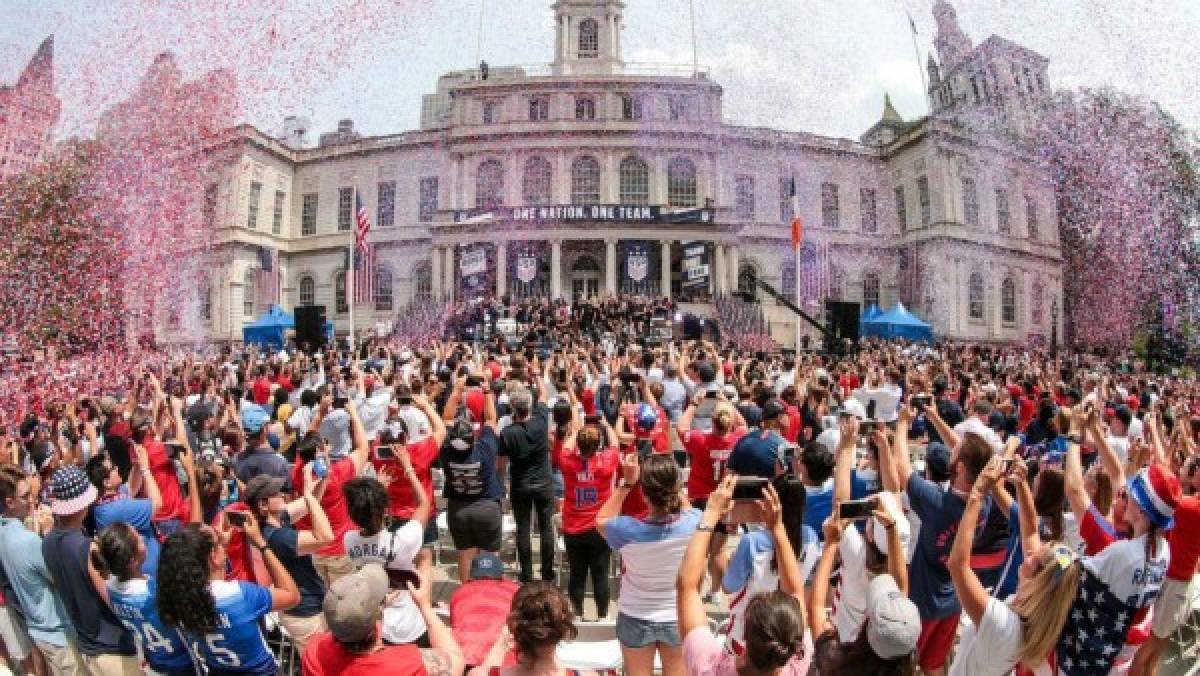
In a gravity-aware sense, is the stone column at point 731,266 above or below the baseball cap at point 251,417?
above

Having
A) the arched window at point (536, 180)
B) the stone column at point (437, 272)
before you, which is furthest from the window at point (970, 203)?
the stone column at point (437, 272)

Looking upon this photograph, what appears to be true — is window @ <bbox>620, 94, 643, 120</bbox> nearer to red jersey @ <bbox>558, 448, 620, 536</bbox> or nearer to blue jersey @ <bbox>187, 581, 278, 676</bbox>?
red jersey @ <bbox>558, 448, 620, 536</bbox>

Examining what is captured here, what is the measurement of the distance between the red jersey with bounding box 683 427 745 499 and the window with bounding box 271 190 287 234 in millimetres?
44319

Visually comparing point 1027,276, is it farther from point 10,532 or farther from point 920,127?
point 10,532

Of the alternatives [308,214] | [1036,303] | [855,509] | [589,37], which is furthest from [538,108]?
[855,509]

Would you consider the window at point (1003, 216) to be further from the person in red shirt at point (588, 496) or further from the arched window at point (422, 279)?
the person in red shirt at point (588, 496)

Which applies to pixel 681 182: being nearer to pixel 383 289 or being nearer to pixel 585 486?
pixel 383 289

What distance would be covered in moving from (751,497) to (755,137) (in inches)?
1565

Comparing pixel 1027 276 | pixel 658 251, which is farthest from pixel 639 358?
pixel 1027 276

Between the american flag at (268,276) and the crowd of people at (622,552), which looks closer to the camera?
the crowd of people at (622,552)

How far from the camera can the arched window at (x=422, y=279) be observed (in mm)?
43000

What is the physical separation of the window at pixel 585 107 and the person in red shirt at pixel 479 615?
41438mm

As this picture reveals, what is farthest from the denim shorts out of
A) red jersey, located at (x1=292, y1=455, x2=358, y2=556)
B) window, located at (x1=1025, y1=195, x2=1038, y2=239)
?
window, located at (x1=1025, y1=195, x2=1038, y2=239)

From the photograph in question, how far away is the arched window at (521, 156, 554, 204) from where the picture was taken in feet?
138
